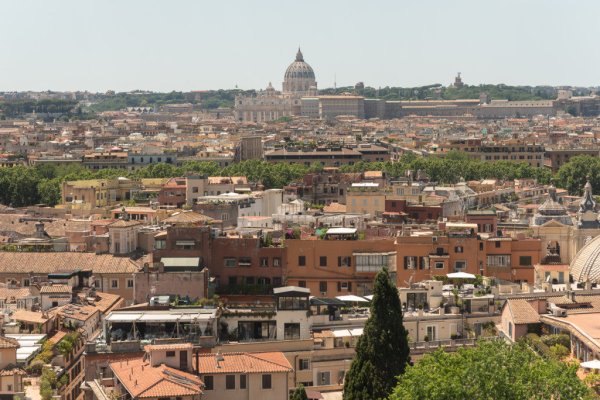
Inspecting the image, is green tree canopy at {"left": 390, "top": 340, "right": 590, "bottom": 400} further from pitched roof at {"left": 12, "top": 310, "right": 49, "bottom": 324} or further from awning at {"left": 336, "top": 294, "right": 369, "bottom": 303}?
pitched roof at {"left": 12, "top": 310, "right": 49, "bottom": 324}

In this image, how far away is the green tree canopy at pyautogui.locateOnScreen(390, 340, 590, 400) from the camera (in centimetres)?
1869

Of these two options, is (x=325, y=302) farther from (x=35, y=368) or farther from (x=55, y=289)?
(x=55, y=289)

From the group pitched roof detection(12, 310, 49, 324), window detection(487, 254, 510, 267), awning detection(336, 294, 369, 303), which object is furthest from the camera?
window detection(487, 254, 510, 267)

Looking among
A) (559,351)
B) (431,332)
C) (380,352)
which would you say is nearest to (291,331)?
(431,332)

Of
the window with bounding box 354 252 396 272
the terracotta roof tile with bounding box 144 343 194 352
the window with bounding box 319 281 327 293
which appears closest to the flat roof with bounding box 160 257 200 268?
the window with bounding box 319 281 327 293

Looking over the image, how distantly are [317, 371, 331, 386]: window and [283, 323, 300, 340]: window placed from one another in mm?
908

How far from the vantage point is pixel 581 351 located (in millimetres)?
23953

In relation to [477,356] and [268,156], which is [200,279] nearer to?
[477,356]

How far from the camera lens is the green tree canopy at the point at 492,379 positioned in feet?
61.3

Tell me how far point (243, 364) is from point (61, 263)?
12340mm

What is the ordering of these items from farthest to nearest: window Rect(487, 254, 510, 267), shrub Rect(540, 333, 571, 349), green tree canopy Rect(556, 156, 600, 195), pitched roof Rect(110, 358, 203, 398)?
green tree canopy Rect(556, 156, 600, 195) < window Rect(487, 254, 510, 267) < shrub Rect(540, 333, 571, 349) < pitched roof Rect(110, 358, 203, 398)

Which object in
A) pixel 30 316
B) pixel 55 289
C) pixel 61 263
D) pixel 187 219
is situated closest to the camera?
pixel 30 316

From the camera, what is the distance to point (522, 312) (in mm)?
26328

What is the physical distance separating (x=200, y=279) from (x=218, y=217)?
14565 mm
